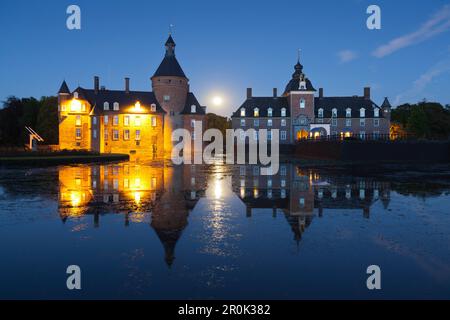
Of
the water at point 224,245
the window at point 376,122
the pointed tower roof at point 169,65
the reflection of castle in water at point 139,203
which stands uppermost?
the pointed tower roof at point 169,65

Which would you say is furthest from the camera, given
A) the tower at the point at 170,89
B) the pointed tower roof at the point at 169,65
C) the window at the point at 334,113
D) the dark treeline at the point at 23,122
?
the dark treeline at the point at 23,122

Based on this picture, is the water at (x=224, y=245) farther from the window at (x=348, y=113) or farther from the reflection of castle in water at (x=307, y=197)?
the window at (x=348, y=113)

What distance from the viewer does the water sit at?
5.53 meters

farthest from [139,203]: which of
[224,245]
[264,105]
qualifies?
[264,105]

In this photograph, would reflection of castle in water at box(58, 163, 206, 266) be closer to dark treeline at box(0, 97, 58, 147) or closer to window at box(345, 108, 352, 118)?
window at box(345, 108, 352, 118)

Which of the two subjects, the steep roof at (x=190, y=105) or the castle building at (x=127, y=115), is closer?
the castle building at (x=127, y=115)

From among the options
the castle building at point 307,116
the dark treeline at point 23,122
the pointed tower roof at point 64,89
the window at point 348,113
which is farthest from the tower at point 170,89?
the window at point 348,113

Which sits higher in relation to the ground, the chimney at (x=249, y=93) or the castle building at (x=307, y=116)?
the chimney at (x=249, y=93)

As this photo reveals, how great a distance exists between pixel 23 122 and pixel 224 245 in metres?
83.6

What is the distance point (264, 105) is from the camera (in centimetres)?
7369

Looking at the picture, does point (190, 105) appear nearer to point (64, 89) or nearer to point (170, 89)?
point (170, 89)

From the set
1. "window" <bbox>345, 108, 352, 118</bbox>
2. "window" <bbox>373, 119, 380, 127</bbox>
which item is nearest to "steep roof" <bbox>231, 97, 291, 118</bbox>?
"window" <bbox>345, 108, 352, 118</bbox>

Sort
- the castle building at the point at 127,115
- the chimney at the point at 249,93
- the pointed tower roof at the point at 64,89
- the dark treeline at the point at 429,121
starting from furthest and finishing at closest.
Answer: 1. the dark treeline at the point at 429,121
2. the chimney at the point at 249,93
3. the castle building at the point at 127,115
4. the pointed tower roof at the point at 64,89

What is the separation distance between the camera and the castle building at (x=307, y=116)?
70.3m
